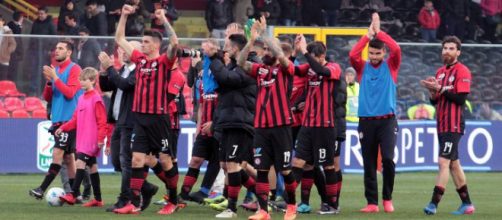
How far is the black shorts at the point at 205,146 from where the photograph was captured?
1573cm

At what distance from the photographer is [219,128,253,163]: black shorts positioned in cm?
1413

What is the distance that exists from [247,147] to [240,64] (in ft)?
3.43

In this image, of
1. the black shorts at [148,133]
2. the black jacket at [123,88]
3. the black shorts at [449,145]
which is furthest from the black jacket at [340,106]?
the black jacket at [123,88]

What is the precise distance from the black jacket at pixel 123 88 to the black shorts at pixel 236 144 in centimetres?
120

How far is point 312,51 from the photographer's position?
14734mm

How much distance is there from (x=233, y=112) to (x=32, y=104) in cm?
871

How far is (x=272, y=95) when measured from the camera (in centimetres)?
1388

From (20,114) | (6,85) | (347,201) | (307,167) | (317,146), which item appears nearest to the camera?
(317,146)

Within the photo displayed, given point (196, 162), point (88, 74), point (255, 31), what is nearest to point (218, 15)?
point (88, 74)

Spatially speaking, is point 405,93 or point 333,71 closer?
point 333,71

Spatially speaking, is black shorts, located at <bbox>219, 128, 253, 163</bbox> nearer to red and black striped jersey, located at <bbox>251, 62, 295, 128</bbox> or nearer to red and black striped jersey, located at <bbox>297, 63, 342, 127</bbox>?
red and black striped jersey, located at <bbox>251, 62, 295, 128</bbox>

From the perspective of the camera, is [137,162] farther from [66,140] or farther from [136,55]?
[66,140]

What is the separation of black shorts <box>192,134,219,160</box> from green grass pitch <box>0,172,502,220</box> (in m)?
0.65

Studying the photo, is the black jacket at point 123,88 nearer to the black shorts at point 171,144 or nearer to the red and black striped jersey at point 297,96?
the black shorts at point 171,144
